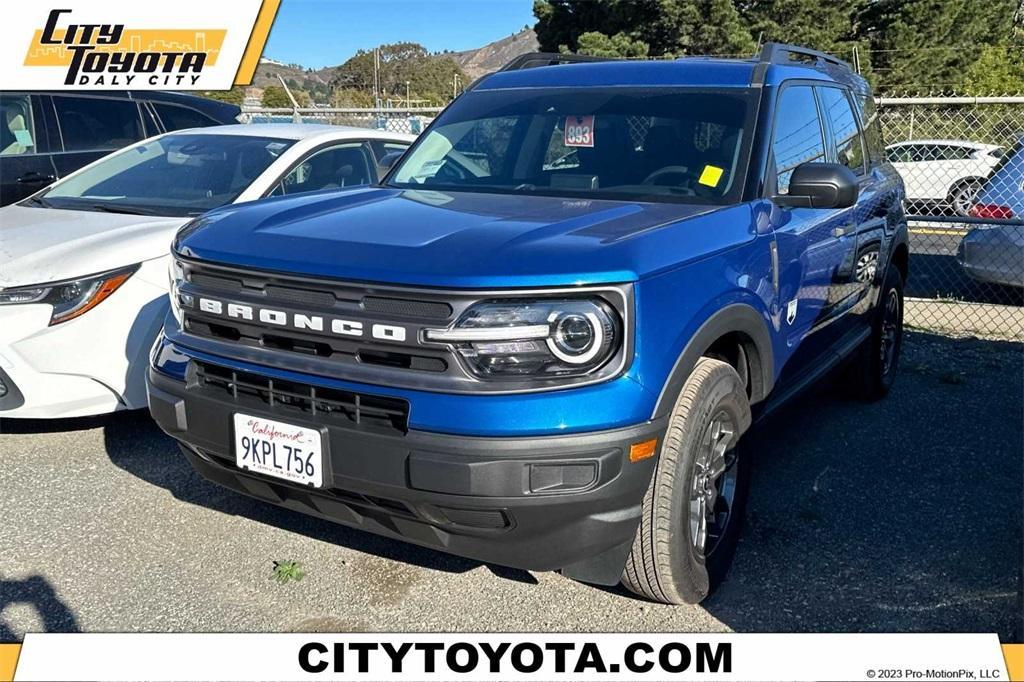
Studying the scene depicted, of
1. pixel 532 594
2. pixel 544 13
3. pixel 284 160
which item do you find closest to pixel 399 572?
pixel 532 594

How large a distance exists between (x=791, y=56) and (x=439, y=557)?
305cm

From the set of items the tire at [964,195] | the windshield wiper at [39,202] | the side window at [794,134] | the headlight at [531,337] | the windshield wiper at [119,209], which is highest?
the side window at [794,134]

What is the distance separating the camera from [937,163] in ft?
42.6

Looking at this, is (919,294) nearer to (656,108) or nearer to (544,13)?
(656,108)

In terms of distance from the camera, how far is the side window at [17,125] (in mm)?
7133

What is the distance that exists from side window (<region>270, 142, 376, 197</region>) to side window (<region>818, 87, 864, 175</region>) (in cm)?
277

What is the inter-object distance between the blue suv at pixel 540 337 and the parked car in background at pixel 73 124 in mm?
4630

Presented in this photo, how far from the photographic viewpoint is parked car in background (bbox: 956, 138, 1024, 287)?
317 inches

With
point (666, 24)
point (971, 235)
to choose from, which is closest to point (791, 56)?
point (971, 235)

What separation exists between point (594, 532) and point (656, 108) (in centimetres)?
203

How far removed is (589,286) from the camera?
8.11ft

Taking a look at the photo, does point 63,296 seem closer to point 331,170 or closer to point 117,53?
point 331,170

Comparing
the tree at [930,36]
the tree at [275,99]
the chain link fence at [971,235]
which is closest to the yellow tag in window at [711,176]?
the chain link fence at [971,235]

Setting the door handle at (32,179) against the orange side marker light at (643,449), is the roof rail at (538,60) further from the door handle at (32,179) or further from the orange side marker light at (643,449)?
the door handle at (32,179)
